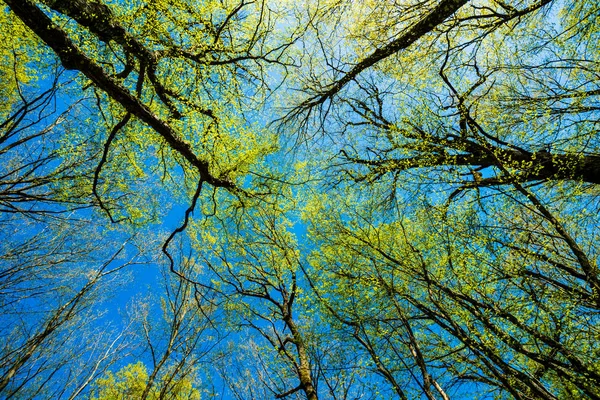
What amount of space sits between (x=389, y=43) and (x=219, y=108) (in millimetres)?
3232

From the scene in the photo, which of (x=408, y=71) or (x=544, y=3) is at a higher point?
(x=408, y=71)

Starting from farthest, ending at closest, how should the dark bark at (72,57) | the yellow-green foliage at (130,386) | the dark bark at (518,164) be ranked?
the yellow-green foliage at (130,386) → the dark bark at (518,164) → the dark bark at (72,57)

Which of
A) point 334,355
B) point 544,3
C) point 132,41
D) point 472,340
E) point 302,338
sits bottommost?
point 472,340

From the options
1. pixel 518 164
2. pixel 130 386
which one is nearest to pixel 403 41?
pixel 518 164

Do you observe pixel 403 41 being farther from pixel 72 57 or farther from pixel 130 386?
pixel 130 386

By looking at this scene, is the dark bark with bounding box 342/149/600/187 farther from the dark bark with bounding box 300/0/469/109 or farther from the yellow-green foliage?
the yellow-green foliage

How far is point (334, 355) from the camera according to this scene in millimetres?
4141

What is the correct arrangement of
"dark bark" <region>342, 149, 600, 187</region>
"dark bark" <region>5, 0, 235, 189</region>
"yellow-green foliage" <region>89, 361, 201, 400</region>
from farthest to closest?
1. "yellow-green foliage" <region>89, 361, 201, 400</region>
2. "dark bark" <region>342, 149, 600, 187</region>
3. "dark bark" <region>5, 0, 235, 189</region>

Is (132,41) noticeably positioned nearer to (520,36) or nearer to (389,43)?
(389,43)

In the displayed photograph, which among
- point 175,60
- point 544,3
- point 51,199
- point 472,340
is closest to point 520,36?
point 544,3

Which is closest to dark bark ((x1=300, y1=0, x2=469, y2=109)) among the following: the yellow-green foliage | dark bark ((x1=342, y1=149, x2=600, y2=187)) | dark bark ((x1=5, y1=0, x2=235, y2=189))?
dark bark ((x1=342, y1=149, x2=600, y2=187))

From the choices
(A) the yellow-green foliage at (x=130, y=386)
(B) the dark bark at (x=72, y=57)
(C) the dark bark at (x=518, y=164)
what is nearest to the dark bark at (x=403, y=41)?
(C) the dark bark at (x=518, y=164)

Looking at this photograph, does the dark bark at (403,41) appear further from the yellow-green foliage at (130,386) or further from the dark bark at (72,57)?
the yellow-green foliage at (130,386)

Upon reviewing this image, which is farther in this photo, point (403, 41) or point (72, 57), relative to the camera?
point (403, 41)
